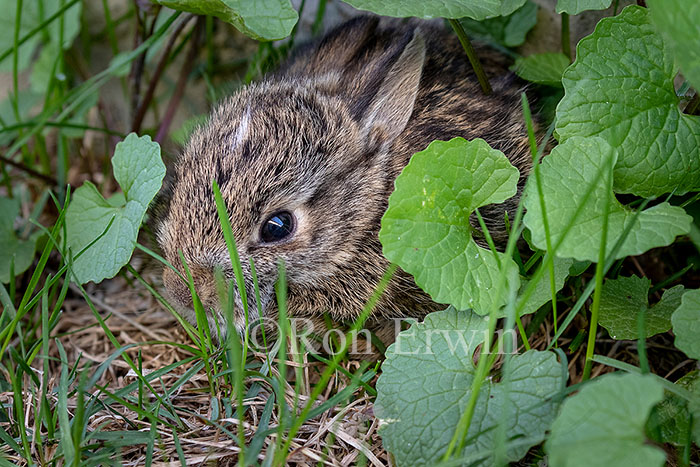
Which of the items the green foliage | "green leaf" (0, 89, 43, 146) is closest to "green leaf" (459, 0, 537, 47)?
the green foliage

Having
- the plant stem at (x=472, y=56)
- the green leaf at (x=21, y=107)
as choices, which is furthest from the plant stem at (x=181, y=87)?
the plant stem at (x=472, y=56)

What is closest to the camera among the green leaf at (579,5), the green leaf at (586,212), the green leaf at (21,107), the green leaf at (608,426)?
the green leaf at (608,426)

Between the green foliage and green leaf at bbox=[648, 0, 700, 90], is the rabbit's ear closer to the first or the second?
the green foliage

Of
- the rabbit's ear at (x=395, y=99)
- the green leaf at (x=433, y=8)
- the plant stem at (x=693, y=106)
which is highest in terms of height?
the green leaf at (x=433, y=8)

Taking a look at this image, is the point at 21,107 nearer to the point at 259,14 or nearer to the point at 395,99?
the point at 259,14

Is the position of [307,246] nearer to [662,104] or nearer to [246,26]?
[246,26]

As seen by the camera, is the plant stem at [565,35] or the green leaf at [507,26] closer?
the plant stem at [565,35]

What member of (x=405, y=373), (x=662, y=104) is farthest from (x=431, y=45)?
(x=405, y=373)

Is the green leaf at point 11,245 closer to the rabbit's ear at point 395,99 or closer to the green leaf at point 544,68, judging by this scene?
the rabbit's ear at point 395,99
